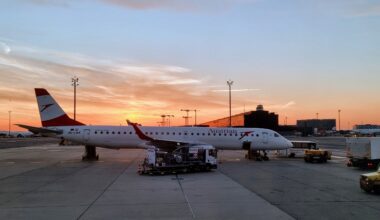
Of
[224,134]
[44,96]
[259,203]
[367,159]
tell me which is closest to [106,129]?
[44,96]

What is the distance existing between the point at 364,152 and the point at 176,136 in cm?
1714

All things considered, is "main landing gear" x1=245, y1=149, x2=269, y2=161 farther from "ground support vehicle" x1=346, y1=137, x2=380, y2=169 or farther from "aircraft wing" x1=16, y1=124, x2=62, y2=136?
"aircraft wing" x1=16, y1=124, x2=62, y2=136

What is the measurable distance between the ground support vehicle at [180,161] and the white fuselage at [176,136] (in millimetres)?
9420

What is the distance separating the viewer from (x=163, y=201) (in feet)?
52.4

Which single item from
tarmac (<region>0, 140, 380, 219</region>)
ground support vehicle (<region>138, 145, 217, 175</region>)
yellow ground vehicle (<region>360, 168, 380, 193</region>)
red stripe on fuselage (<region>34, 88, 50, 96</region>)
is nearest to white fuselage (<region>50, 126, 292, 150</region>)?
red stripe on fuselage (<region>34, 88, 50, 96</region>)

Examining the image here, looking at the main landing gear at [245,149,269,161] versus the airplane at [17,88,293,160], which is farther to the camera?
the main landing gear at [245,149,269,161]

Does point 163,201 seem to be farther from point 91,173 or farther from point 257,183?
point 91,173

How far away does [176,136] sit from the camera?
3956cm

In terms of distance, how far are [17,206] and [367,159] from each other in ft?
78.6

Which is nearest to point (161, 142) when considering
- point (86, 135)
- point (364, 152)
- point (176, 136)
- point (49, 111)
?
point (176, 136)

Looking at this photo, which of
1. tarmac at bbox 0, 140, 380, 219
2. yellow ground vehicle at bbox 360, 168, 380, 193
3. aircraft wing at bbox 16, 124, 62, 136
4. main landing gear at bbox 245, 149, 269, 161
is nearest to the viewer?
tarmac at bbox 0, 140, 380, 219

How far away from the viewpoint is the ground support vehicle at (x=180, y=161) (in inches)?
1081

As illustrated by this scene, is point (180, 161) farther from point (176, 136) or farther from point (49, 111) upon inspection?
point (49, 111)

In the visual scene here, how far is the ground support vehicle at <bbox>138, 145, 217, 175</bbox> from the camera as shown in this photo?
27453mm
